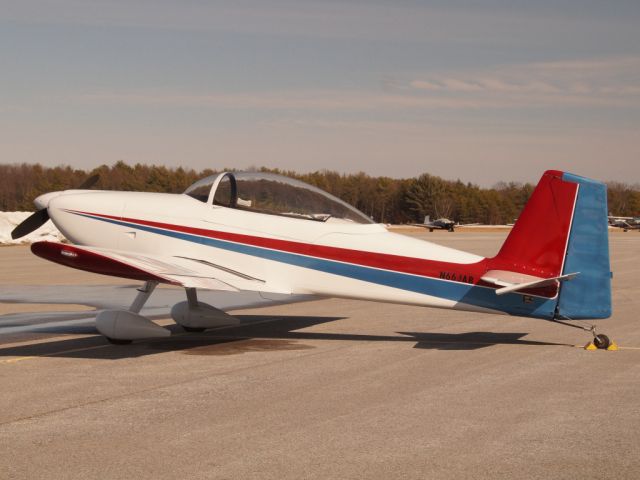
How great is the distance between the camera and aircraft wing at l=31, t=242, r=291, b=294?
9000mm

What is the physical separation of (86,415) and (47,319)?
6.61 m

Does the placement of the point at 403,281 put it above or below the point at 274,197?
below

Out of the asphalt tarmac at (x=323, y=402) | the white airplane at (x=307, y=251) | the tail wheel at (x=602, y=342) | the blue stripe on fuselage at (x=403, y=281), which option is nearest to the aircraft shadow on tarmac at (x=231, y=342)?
the asphalt tarmac at (x=323, y=402)

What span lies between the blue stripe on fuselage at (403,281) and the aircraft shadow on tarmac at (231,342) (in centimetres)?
76

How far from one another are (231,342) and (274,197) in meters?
1.92

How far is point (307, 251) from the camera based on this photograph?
10117mm

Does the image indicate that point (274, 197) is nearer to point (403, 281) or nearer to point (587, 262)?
point (403, 281)

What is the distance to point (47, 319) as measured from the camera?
12.7 metres

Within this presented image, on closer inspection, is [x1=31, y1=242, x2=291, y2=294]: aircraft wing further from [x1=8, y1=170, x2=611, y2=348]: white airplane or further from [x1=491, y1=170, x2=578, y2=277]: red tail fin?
[x1=491, y1=170, x2=578, y2=277]: red tail fin

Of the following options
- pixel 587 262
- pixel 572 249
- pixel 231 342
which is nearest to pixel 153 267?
pixel 231 342

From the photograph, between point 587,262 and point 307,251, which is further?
point 307,251

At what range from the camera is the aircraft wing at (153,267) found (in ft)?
29.5

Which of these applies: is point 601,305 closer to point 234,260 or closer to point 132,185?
point 234,260

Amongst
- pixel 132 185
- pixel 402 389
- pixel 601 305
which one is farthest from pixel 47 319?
pixel 132 185
